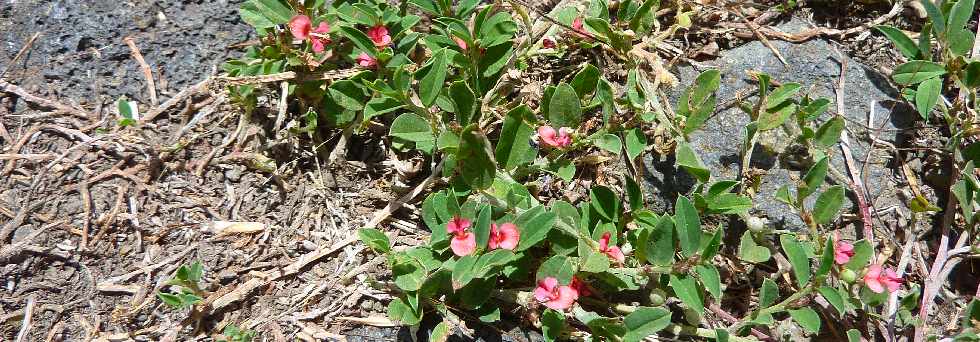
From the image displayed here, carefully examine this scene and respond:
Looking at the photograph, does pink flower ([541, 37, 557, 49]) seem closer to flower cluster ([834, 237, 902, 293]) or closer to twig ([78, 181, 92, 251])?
flower cluster ([834, 237, 902, 293])

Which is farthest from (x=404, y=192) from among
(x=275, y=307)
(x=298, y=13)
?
(x=298, y=13)

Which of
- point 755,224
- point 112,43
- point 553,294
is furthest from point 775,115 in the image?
point 112,43

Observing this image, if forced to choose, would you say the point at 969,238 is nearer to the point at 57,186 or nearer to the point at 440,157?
the point at 440,157

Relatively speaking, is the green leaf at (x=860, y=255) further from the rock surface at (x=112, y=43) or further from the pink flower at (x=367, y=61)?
the rock surface at (x=112, y=43)

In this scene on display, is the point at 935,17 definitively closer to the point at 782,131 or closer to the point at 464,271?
the point at 782,131

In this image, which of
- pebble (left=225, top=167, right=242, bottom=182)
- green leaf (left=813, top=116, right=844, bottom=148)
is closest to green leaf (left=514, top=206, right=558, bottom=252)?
green leaf (left=813, top=116, right=844, bottom=148)

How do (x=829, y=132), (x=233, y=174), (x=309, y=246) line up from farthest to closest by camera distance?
1. (x=233, y=174)
2. (x=309, y=246)
3. (x=829, y=132)
